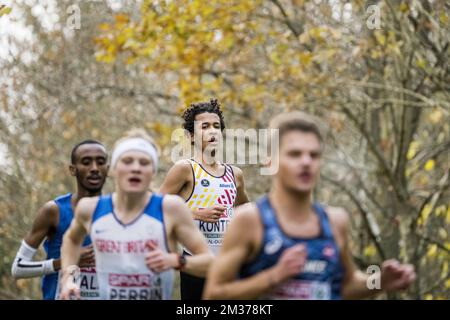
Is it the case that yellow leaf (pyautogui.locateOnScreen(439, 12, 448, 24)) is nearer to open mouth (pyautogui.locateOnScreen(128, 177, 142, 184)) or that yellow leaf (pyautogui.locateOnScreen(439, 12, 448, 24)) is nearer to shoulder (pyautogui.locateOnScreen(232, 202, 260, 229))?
open mouth (pyautogui.locateOnScreen(128, 177, 142, 184))

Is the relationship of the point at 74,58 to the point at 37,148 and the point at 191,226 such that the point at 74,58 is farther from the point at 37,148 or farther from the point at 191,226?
the point at 191,226

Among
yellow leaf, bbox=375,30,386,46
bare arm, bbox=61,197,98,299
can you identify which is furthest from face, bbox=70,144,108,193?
yellow leaf, bbox=375,30,386,46

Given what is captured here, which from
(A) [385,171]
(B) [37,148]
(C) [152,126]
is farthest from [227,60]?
(B) [37,148]

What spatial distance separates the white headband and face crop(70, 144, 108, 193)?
1.89 meters

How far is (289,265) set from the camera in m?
4.32

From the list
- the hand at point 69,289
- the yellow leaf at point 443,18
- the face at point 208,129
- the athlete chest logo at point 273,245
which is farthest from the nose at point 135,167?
the yellow leaf at point 443,18

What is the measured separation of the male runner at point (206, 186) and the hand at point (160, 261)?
2342 millimetres

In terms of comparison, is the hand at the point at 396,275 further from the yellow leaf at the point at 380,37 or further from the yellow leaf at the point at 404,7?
the yellow leaf at the point at 380,37

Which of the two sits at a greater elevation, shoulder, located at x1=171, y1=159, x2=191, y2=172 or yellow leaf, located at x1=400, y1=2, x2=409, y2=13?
yellow leaf, located at x1=400, y1=2, x2=409, y2=13

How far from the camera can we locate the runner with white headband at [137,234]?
5.19 metres

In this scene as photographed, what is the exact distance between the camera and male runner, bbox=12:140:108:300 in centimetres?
706

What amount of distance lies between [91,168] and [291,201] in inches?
115

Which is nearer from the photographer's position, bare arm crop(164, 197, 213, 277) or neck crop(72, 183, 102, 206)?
bare arm crop(164, 197, 213, 277)

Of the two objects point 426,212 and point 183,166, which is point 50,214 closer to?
point 183,166
